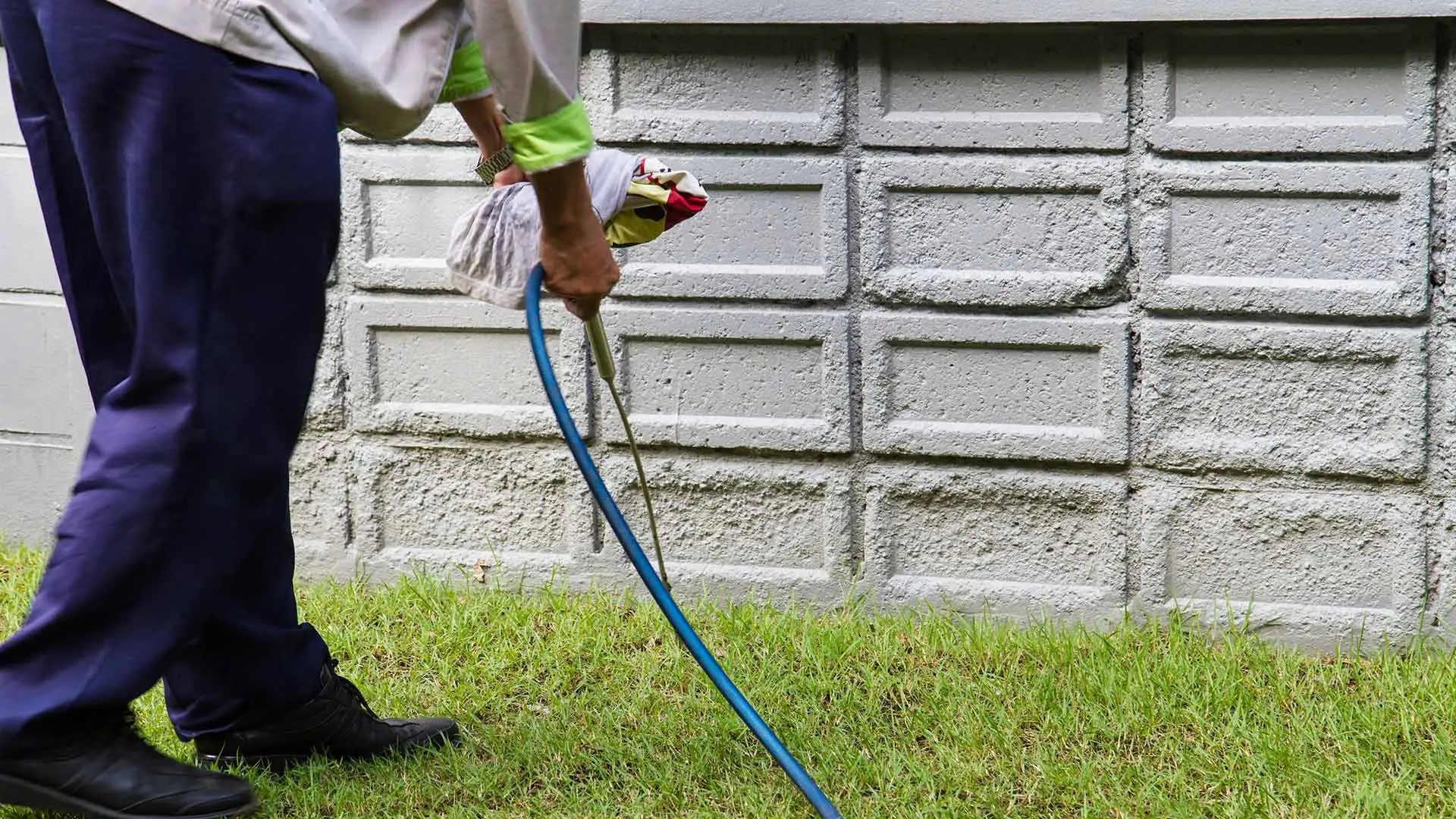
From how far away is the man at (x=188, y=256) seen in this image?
2100 millimetres

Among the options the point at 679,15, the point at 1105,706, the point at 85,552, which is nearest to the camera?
the point at 85,552

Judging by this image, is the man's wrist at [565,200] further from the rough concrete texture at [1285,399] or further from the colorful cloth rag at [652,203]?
the rough concrete texture at [1285,399]

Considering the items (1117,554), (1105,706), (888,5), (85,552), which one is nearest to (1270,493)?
(1117,554)

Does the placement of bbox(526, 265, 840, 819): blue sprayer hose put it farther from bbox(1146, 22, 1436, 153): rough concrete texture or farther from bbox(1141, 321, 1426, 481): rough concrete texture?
bbox(1146, 22, 1436, 153): rough concrete texture

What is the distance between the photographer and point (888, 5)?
9.59 ft

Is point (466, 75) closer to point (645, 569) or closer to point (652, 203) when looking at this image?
point (652, 203)

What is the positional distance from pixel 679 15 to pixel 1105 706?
1.52m

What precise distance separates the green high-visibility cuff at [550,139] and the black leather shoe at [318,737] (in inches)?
40.0

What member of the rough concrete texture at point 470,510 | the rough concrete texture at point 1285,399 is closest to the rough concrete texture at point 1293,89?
the rough concrete texture at point 1285,399

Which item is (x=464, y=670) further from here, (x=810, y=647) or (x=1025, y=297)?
(x=1025, y=297)

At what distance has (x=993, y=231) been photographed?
10.0 ft

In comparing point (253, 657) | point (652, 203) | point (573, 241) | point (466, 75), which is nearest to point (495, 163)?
point (466, 75)

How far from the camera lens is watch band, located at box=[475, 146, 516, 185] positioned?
8.80ft

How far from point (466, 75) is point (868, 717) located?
1.33 metres
